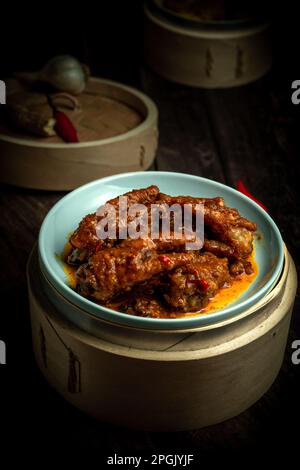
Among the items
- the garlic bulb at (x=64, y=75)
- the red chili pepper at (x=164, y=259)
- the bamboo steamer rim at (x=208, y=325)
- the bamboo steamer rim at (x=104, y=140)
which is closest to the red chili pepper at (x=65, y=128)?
the bamboo steamer rim at (x=104, y=140)

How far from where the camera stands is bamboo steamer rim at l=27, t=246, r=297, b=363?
1.97 m

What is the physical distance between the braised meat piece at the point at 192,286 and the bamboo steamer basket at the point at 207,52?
195cm

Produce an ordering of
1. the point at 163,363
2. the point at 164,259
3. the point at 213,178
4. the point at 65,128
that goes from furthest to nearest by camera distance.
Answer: the point at 213,178 < the point at 65,128 < the point at 164,259 < the point at 163,363

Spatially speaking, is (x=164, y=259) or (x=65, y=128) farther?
(x=65, y=128)

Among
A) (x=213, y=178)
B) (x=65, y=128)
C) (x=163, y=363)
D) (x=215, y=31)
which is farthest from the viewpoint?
(x=215, y=31)

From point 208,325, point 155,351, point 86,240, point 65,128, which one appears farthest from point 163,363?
point 65,128

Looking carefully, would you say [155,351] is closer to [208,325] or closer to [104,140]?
[208,325]

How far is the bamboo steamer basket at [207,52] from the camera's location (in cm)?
374

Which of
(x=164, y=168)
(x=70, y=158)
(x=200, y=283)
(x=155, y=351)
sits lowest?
(x=164, y=168)

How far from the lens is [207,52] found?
149 inches

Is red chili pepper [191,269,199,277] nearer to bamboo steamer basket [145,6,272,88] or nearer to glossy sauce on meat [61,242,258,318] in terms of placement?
glossy sauce on meat [61,242,258,318]

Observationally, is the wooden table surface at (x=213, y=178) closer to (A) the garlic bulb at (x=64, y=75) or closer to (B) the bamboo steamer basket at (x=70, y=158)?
(B) the bamboo steamer basket at (x=70, y=158)

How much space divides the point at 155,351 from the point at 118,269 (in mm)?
240
